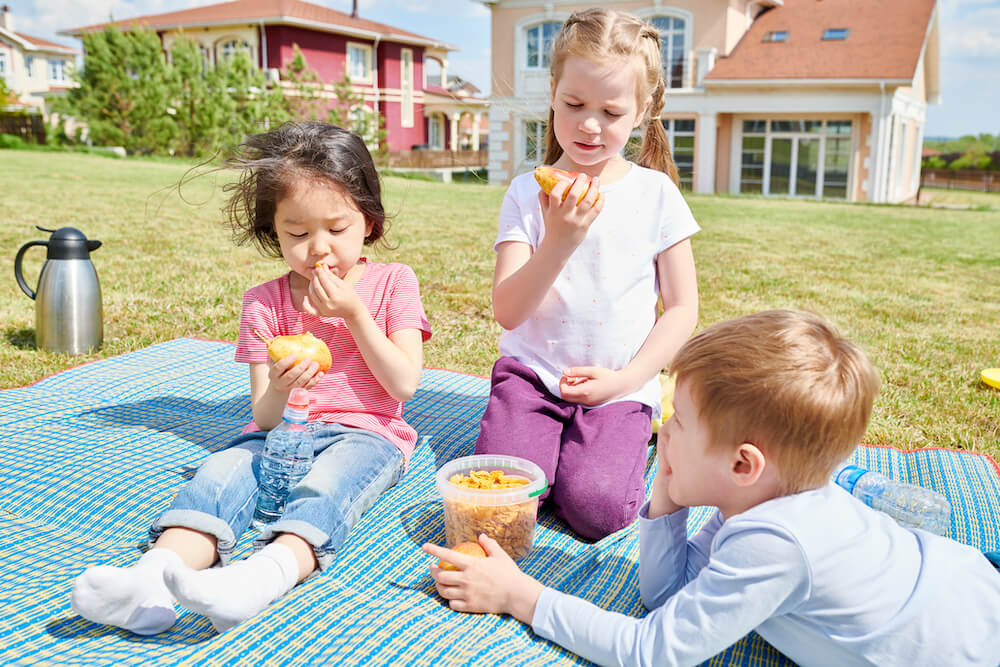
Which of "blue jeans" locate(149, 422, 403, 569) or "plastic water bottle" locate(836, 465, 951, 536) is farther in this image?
"plastic water bottle" locate(836, 465, 951, 536)

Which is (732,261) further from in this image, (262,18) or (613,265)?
(262,18)

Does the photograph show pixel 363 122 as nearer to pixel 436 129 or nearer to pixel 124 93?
pixel 124 93

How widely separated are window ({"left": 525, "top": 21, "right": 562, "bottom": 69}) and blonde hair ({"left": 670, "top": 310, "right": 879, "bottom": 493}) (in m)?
23.9

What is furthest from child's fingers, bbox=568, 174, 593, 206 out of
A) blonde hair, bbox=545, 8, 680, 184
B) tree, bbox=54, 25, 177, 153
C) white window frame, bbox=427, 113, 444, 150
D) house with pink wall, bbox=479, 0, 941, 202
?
white window frame, bbox=427, 113, 444, 150

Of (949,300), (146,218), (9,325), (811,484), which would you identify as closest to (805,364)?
(811,484)

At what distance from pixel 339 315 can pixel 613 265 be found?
98cm

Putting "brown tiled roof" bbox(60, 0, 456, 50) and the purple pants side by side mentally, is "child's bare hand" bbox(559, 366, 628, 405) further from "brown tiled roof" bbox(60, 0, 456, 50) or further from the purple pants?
"brown tiled roof" bbox(60, 0, 456, 50)

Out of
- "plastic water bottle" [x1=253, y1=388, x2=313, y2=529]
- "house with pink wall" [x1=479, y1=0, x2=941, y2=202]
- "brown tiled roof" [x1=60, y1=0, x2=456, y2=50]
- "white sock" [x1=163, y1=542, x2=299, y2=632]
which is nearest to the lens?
"white sock" [x1=163, y1=542, x2=299, y2=632]

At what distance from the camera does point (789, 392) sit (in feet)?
5.48

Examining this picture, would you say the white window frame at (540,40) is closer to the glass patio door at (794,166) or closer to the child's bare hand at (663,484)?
the glass patio door at (794,166)

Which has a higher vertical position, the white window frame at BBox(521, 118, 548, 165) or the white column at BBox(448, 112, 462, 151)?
the white column at BBox(448, 112, 462, 151)

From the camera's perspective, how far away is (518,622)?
2.02m

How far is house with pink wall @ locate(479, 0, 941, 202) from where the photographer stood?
22375mm

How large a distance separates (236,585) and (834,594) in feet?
4.21
